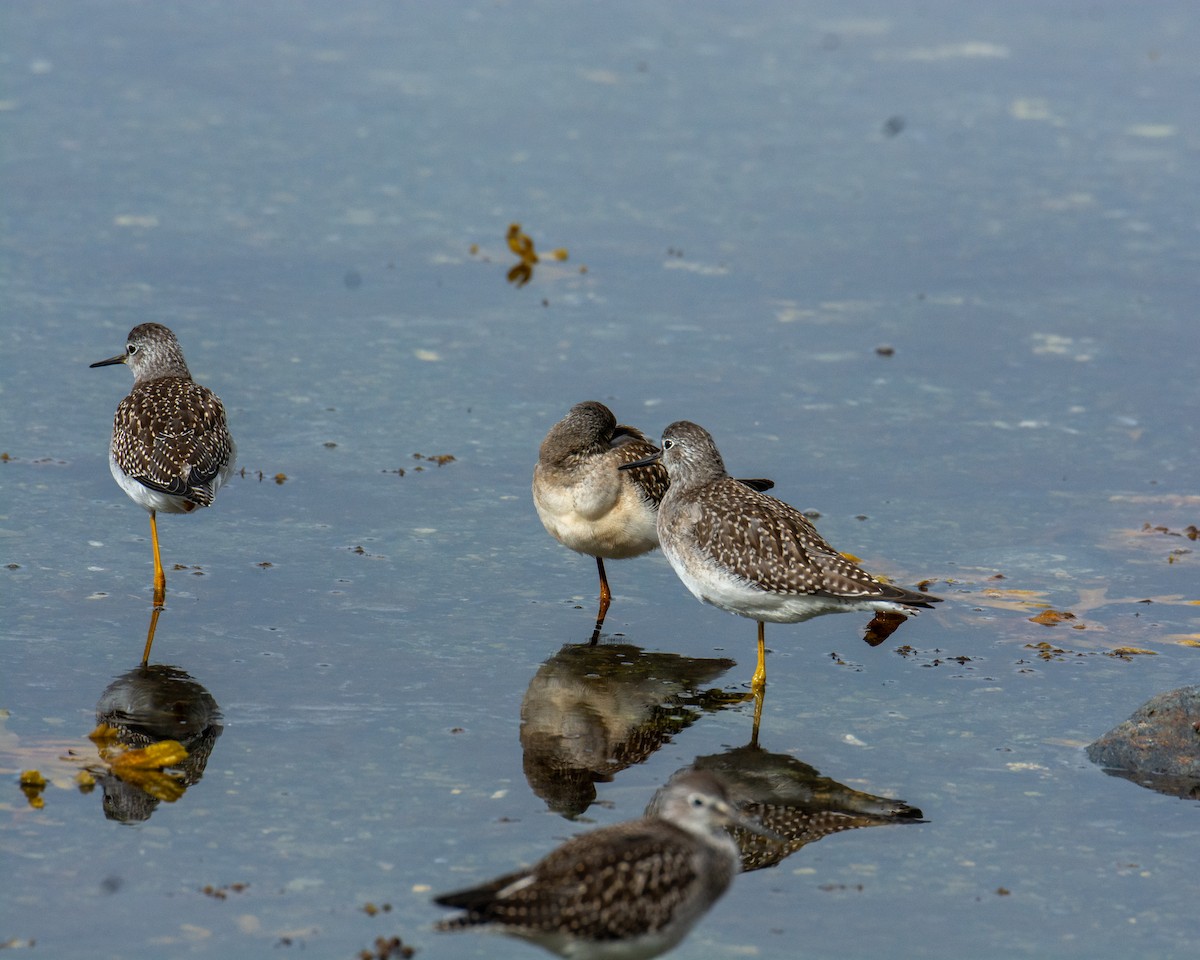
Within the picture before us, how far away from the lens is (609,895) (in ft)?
23.6

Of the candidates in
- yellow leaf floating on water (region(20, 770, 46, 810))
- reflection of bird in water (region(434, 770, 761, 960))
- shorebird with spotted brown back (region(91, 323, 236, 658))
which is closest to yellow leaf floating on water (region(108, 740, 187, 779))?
yellow leaf floating on water (region(20, 770, 46, 810))

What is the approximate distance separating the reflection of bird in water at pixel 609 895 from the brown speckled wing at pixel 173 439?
5017mm

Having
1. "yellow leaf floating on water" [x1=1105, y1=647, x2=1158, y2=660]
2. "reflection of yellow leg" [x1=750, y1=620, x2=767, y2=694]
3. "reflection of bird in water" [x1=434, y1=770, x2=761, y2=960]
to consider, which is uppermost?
"yellow leaf floating on water" [x1=1105, y1=647, x2=1158, y2=660]

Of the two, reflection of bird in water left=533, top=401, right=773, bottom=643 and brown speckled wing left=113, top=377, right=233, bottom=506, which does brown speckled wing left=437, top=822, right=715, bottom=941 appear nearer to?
reflection of bird in water left=533, top=401, right=773, bottom=643

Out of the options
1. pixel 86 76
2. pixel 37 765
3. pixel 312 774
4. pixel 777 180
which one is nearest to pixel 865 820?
pixel 312 774

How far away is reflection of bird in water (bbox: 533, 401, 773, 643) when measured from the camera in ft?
38.2

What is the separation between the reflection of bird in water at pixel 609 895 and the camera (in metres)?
7.13

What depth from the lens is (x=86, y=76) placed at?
73.0ft

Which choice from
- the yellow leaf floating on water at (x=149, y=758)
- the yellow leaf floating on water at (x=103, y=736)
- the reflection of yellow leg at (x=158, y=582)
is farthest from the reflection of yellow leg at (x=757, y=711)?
the reflection of yellow leg at (x=158, y=582)

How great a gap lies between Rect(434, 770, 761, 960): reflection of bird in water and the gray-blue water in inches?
29.7

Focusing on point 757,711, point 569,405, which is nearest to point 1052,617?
point 757,711

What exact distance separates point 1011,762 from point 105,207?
12676mm

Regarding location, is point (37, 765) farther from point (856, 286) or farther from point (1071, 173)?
point (1071, 173)

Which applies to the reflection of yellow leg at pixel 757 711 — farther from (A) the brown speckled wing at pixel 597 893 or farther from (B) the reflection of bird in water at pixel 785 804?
(A) the brown speckled wing at pixel 597 893
